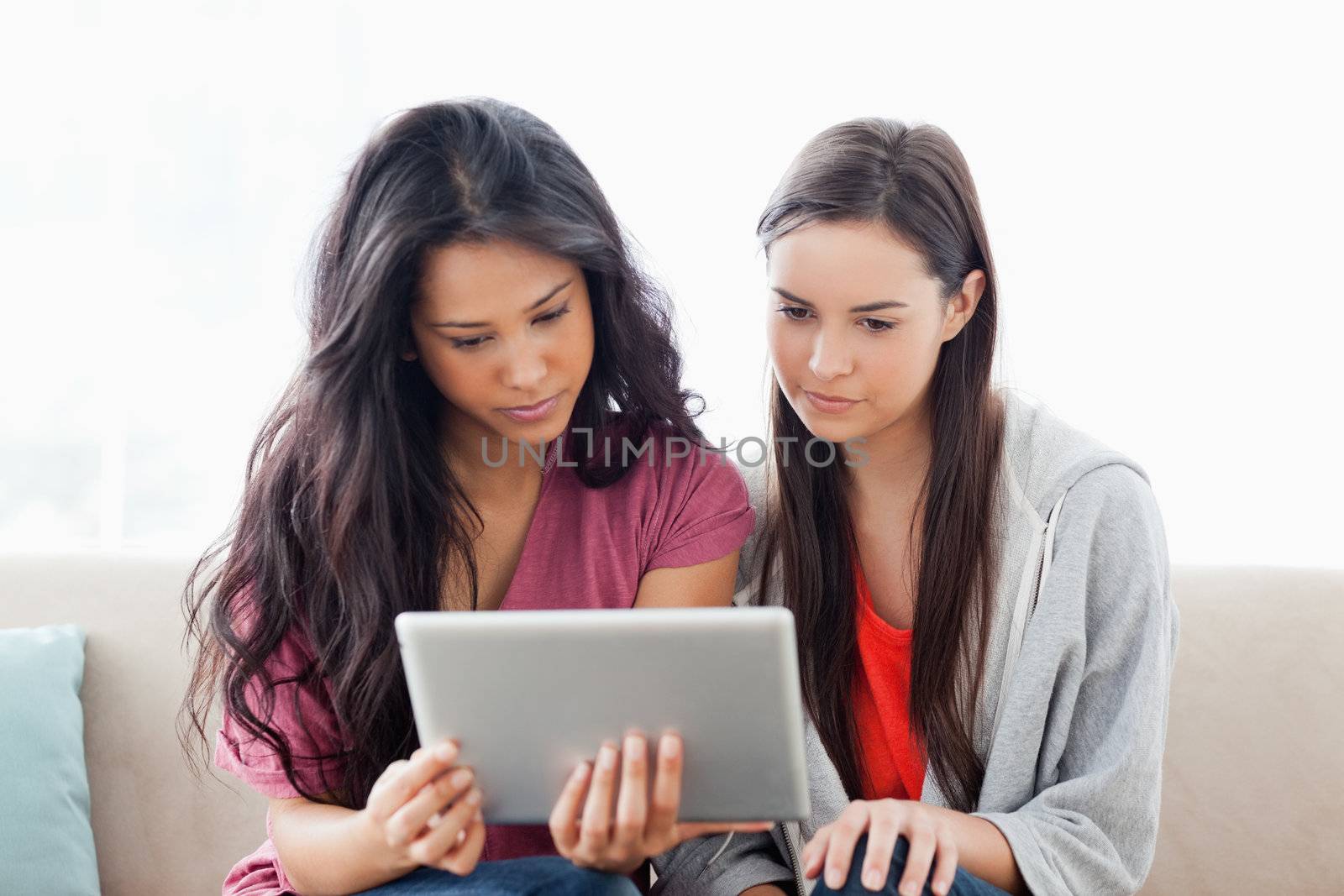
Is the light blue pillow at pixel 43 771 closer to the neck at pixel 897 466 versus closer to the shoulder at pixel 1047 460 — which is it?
the neck at pixel 897 466

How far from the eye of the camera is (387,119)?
1.20 metres

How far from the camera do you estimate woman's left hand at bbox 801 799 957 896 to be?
103 cm

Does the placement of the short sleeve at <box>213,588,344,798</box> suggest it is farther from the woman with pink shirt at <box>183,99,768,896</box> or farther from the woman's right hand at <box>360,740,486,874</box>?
the woman's right hand at <box>360,740,486,874</box>

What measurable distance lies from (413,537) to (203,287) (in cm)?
129

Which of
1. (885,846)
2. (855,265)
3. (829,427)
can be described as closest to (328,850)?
(885,846)

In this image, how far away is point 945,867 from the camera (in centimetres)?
105

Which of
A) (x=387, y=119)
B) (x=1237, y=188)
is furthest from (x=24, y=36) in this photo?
(x=1237, y=188)

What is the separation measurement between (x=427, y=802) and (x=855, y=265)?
671mm

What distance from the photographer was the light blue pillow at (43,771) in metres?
1.47

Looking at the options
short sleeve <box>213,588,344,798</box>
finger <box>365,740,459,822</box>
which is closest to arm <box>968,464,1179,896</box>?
finger <box>365,740,459,822</box>

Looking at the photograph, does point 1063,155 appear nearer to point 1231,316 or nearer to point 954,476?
point 1231,316

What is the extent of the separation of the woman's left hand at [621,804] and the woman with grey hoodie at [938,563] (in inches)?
10.4

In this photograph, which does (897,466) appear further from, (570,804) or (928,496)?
(570,804)

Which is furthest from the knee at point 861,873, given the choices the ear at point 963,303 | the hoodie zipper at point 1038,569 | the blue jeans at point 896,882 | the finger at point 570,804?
the ear at point 963,303
